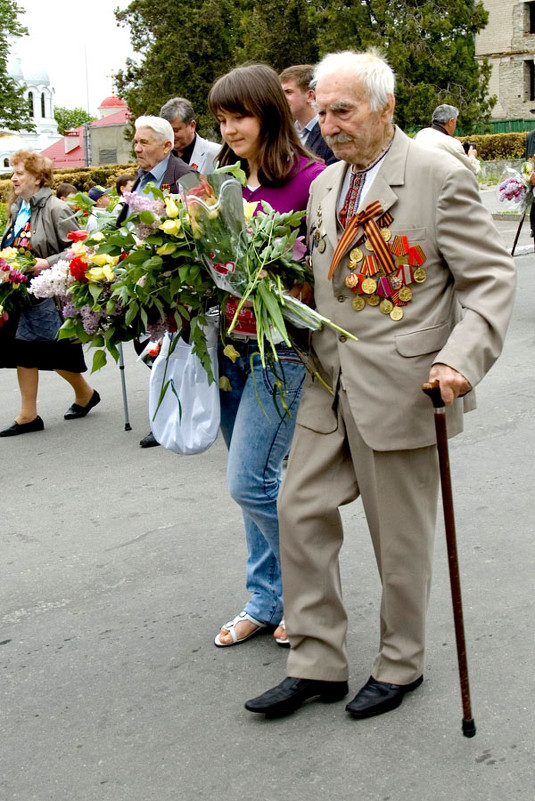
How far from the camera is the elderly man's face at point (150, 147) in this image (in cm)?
613

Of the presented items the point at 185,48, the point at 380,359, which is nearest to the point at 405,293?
the point at 380,359

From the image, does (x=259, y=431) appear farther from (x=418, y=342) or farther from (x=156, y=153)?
(x=156, y=153)

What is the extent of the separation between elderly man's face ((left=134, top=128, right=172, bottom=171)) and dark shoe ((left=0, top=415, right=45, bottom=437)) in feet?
8.01

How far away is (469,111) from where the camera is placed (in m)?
41.2

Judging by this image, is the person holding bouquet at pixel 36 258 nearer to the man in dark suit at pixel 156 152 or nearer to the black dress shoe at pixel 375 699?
the man in dark suit at pixel 156 152

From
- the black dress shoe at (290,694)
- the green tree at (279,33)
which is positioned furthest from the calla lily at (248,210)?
the green tree at (279,33)

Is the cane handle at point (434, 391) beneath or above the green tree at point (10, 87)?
beneath

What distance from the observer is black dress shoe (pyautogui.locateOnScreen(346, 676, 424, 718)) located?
11.0ft

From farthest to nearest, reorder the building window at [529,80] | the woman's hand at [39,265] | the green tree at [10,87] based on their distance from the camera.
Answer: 1. the green tree at [10,87]
2. the building window at [529,80]
3. the woman's hand at [39,265]

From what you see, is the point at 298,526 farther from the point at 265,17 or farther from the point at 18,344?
the point at 265,17

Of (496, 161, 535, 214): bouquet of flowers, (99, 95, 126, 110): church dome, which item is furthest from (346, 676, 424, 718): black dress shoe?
(99, 95, 126, 110): church dome

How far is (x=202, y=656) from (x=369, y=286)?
5.23 feet

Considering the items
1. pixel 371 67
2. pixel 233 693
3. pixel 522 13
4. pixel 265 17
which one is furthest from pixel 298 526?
pixel 522 13

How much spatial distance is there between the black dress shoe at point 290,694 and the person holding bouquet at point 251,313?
1.93 feet
